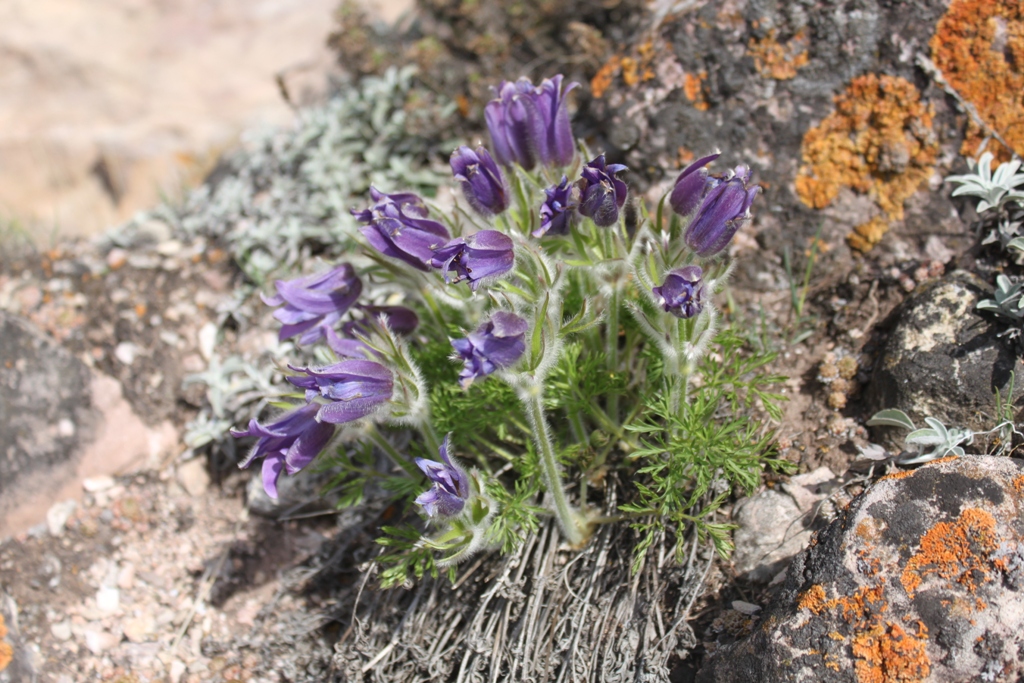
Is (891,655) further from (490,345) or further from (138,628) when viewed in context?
(138,628)

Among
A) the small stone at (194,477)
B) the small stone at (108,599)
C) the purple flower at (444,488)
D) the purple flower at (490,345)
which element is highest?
the purple flower at (490,345)

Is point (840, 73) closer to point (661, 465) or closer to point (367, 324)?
point (661, 465)

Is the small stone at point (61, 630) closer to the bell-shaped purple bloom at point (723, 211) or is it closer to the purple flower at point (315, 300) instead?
the purple flower at point (315, 300)

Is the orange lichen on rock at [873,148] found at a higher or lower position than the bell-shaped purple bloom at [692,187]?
lower

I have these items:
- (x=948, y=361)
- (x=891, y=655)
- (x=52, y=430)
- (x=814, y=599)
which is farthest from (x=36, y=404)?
(x=948, y=361)

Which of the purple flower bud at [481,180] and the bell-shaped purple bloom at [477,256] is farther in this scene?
the purple flower bud at [481,180]

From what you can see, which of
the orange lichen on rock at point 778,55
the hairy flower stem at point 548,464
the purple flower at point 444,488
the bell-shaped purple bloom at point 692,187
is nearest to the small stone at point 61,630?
the purple flower at point 444,488

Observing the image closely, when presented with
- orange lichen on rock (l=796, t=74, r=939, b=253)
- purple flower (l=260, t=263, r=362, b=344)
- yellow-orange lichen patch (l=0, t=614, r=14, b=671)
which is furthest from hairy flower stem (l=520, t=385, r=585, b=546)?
yellow-orange lichen patch (l=0, t=614, r=14, b=671)
